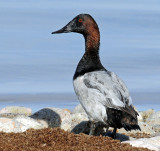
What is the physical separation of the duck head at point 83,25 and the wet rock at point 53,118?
7.13 ft

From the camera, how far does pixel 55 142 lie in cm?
736

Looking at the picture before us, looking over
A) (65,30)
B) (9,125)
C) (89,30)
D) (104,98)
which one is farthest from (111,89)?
(65,30)

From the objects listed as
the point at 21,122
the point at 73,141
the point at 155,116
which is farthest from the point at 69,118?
the point at 73,141

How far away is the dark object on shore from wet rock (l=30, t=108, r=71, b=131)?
3525mm

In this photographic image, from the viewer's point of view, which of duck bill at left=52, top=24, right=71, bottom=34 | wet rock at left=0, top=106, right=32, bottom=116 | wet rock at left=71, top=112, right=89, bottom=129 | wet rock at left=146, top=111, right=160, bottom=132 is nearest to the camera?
duck bill at left=52, top=24, right=71, bottom=34

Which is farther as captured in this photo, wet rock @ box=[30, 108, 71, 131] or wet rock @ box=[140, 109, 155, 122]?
wet rock @ box=[140, 109, 155, 122]

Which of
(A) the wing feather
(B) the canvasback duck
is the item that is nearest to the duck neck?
(B) the canvasback duck

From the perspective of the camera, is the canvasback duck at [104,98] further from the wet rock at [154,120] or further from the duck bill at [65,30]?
the wet rock at [154,120]

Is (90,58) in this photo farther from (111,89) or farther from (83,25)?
(111,89)

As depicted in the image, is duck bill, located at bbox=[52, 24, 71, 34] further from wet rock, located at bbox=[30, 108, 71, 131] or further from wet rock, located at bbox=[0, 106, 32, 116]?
wet rock, located at bbox=[0, 106, 32, 116]

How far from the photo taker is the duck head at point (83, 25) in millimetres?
10289

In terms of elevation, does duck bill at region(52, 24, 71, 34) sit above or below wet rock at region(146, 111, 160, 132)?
above

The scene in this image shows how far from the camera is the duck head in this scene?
33.8ft

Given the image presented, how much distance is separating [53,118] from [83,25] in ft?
8.31
